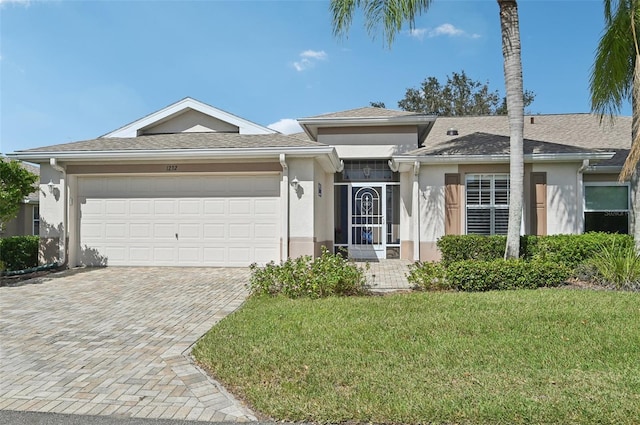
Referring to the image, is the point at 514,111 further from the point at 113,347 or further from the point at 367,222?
the point at 113,347

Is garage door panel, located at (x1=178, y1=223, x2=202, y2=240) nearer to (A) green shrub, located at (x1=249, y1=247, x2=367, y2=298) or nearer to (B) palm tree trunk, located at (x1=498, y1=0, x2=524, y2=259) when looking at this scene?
(A) green shrub, located at (x1=249, y1=247, x2=367, y2=298)

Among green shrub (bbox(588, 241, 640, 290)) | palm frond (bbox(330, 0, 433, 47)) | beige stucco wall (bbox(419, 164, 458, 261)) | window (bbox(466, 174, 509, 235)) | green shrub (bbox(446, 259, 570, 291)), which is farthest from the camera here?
beige stucco wall (bbox(419, 164, 458, 261))

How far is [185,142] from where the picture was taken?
1203 centimetres

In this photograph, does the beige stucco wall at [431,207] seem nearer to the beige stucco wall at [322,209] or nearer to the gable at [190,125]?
the beige stucco wall at [322,209]

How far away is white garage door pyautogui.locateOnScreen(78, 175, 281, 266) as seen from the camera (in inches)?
463

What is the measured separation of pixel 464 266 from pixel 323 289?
2990 millimetres

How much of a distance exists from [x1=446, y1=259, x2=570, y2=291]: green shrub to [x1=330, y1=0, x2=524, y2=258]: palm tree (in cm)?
113

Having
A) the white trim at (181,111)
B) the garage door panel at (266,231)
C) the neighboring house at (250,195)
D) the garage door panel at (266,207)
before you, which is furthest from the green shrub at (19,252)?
the garage door panel at (266,207)

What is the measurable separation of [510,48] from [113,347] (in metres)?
10.1

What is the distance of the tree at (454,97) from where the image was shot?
38.4 metres

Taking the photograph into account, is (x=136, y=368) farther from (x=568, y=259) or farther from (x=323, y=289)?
(x=568, y=259)

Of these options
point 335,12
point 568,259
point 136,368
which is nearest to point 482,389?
point 136,368

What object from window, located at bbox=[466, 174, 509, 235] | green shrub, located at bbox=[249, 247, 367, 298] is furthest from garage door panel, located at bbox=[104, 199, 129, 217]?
window, located at bbox=[466, 174, 509, 235]

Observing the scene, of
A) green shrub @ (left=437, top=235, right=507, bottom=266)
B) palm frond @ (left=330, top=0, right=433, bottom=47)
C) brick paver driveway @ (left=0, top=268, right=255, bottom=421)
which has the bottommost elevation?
brick paver driveway @ (left=0, top=268, right=255, bottom=421)
